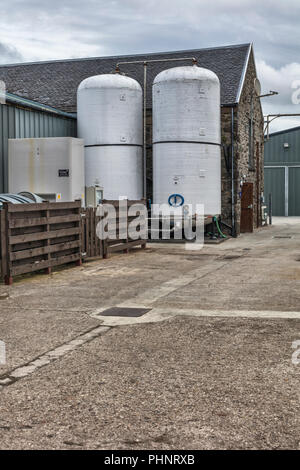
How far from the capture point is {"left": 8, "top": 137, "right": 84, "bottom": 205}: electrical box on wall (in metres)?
17.6

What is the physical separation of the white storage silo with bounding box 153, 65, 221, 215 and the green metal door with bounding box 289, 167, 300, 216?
22.5 metres

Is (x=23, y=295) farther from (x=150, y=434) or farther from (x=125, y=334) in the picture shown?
(x=150, y=434)

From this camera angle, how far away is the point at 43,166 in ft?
57.9

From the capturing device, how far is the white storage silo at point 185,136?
20422 mm

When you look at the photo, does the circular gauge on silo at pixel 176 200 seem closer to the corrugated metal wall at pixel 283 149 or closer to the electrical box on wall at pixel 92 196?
the electrical box on wall at pixel 92 196

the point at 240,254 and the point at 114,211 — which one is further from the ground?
the point at 114,211

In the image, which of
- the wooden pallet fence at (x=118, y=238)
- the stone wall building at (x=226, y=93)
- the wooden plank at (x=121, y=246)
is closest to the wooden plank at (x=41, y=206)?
the wooden pallet fence at (x=118, y=238)

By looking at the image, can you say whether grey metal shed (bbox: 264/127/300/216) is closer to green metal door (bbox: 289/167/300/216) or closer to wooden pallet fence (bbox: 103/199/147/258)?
green metal door (bbox: 289/167/300/216)

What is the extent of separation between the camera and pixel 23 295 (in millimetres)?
9523

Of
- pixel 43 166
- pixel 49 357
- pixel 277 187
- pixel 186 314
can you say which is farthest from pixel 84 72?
pixel 49 357

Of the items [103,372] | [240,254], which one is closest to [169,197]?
[240,254]

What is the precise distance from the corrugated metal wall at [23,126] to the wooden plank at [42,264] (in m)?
5.81

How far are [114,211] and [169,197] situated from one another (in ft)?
18.2

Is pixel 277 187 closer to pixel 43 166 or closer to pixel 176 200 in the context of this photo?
pixel 176 200
